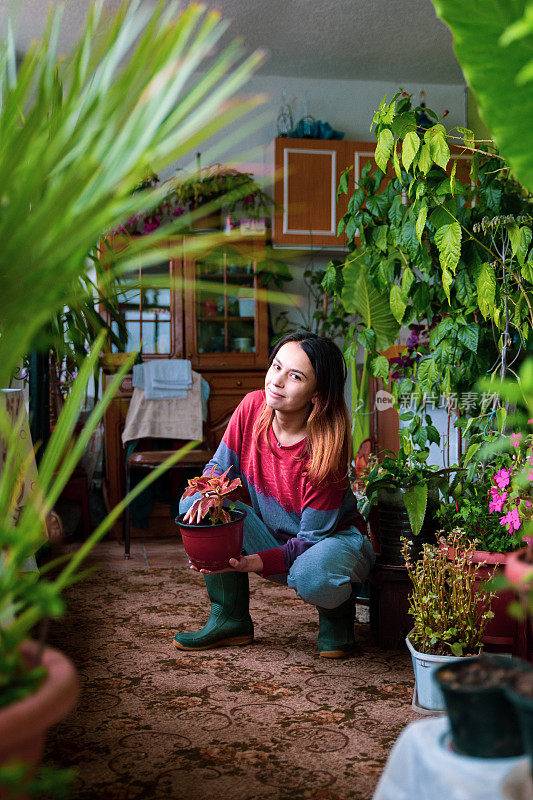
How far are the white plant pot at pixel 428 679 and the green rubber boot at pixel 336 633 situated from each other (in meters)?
0.38

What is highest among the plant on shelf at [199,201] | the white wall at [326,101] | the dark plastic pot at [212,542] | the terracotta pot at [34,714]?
the white wall at [326,101]

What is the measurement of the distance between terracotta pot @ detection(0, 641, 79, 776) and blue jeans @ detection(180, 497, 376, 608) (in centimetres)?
135

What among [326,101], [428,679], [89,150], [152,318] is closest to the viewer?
[89,150]

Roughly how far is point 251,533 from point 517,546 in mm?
765

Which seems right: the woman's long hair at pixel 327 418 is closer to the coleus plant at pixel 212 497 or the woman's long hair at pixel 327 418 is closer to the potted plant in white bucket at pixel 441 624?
the coleus plant at pixel 212 497

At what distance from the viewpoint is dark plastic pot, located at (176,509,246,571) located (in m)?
1.88

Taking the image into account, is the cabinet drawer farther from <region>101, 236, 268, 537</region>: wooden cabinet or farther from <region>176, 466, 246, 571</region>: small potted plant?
<region>176, 466, 246, 571</region>: small potted plant

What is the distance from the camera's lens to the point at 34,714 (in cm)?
62

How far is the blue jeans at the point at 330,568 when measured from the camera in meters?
1.99

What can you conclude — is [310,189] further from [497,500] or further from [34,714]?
[34,714]

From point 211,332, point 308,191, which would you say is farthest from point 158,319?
point 308,191

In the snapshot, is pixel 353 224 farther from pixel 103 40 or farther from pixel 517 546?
pixel 103 40

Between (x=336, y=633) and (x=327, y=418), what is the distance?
597 mm

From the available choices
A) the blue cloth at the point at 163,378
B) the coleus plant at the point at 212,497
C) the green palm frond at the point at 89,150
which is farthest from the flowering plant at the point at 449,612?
the blue cloth at the point at 163,378
